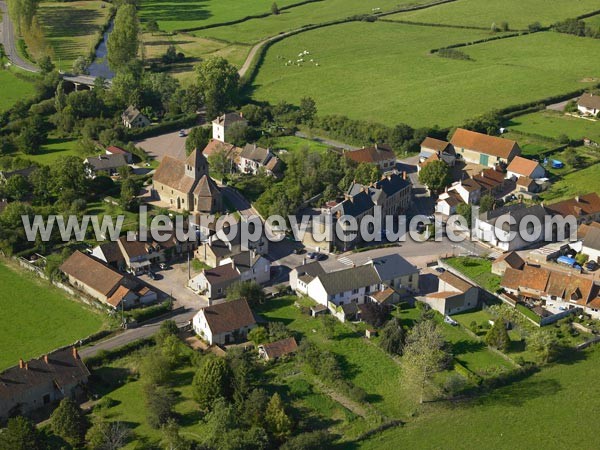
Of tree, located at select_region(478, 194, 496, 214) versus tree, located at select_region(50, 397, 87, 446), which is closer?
tree, located at select_region(50, 397, 87, 446)

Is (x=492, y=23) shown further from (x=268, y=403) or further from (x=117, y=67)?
(x=268, y=403)

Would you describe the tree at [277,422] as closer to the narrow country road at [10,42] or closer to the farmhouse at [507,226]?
the farmhouse at [507,226]

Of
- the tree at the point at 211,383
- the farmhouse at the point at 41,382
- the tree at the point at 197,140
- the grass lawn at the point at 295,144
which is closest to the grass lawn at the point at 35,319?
the farmhouse at the point at 41,382

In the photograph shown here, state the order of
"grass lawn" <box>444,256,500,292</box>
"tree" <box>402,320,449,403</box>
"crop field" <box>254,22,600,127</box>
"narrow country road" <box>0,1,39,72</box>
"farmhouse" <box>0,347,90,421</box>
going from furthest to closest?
"narrow country road" <box>0,1,39,72</box>, "crop field" <box>254,22,600,127</box>, "grass lawn" <box>444,256,500,292</box>, "tree" <box>402,320,449,403</box>, "farmhouse" <box>0,347,90,421</box>

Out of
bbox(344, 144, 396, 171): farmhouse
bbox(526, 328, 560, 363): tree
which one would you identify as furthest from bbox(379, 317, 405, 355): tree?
bbox(344, 144, 396, 171): farmhouse

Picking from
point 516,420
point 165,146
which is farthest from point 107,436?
point 165,146

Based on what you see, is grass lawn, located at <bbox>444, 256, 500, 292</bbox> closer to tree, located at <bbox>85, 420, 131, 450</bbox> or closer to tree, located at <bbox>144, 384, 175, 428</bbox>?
tree, located at <bbox>144, 384, 175, 428</bbox>

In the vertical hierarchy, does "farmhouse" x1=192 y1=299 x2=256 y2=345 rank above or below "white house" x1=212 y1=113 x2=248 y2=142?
below
